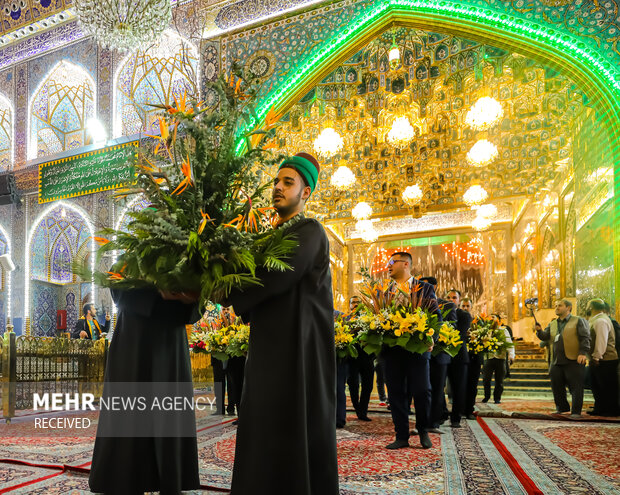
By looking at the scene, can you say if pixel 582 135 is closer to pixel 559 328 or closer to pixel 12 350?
pixel 559 328

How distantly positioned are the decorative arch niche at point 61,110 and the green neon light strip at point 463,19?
4.87 meters

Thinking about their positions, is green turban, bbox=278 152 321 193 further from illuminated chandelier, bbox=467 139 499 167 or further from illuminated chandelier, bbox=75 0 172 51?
illuminated chandelier, bbox=467 139 499 167

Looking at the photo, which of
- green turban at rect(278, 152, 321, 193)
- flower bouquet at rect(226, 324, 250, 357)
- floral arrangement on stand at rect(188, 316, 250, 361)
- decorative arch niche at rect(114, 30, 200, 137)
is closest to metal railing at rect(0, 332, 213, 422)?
floral arrangement on stand at rect(188, 316, 250, 361)

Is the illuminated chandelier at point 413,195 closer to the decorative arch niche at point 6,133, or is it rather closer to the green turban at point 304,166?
the decorative arch niche at point 6,133

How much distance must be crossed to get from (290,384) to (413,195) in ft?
34.5

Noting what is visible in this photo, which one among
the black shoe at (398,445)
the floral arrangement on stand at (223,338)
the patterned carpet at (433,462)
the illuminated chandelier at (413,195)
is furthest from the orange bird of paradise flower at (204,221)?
the illuminated chandelier at (413,195)

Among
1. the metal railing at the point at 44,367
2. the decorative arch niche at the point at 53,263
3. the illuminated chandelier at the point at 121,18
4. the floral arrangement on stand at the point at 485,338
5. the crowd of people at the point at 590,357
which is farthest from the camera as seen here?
the decorative arch niche at the point at 53,263

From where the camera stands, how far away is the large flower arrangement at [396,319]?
4.14 m

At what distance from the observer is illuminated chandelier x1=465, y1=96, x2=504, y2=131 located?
8906 mm

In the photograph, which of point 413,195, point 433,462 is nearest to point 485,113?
point 413,195

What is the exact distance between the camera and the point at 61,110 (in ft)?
36.1

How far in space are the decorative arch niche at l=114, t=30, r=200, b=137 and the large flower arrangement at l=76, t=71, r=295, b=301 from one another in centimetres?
757

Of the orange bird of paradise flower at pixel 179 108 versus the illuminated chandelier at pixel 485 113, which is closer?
the orange bird of paradise flower at pixel 179 108

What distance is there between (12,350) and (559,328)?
6.70 metres
